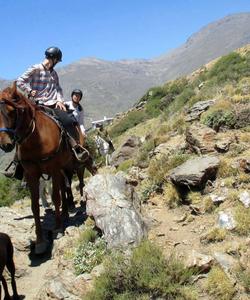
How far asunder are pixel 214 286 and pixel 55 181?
4.23 meters

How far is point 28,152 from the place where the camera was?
940cm

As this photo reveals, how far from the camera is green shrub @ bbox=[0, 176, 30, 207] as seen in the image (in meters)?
24.5

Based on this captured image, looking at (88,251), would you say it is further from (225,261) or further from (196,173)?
(196,173)

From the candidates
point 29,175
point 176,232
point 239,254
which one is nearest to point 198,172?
point 176,232

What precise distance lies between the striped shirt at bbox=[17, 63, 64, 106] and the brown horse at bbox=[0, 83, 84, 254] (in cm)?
76

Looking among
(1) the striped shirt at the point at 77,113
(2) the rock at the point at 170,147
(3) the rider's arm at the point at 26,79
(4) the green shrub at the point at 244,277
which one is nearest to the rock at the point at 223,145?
(2) the rock at the point at 170,147

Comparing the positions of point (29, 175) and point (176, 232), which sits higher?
point (29, 175)

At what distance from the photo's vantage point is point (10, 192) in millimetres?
26578

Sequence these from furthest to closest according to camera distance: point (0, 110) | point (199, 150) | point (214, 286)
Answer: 1. point (199, 150)
2. point (0, 110)
3. point (214, 286)

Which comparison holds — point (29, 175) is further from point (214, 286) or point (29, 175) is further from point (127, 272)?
point (214, 286)

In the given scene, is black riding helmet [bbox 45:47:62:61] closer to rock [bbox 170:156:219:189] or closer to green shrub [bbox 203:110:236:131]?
rock [bbox 170:156:219:189]

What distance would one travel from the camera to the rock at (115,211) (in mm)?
8453

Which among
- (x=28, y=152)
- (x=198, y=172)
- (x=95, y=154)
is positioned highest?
(x=28, y=152)

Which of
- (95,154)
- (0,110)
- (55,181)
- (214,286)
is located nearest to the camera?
(214,286)
